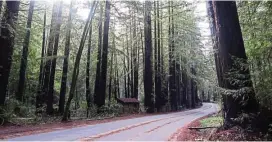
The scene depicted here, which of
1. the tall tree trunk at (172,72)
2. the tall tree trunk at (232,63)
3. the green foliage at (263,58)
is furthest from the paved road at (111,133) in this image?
the tall tree trunk at (172,72)

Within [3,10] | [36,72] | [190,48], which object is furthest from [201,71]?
[3,10]

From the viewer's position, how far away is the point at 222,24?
26.3 feet

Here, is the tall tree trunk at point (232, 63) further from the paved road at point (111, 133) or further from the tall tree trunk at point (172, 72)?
the tall tree trunk at point (172, 72)

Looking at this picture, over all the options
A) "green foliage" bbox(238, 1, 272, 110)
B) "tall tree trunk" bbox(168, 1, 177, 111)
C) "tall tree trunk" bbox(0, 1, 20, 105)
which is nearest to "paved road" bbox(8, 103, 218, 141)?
"green foliage" bbox(238, 1, 272, 110)

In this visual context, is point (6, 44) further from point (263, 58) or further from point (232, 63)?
point (263, 58)

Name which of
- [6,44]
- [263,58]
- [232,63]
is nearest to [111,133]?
[232,63]

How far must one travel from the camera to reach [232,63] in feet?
25.3

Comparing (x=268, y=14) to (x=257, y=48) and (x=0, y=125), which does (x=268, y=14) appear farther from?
(x=0, y=125)

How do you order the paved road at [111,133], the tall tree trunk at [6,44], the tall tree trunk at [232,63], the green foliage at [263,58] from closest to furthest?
the green foliage at [263,58] → the tall tree trunk at [232,63] → the paved road at [111,133] → the tall tree trunk at [6,44]

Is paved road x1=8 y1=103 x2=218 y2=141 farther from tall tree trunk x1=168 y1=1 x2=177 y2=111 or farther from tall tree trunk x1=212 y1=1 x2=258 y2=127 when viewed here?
tall tree trunk x1=168 y1=1 x2=177 y2=111

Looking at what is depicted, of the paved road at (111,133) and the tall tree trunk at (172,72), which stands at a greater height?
the tall tree trunk at (172,72)

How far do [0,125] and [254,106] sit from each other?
1084 cm

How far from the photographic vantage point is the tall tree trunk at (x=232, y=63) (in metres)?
7.19

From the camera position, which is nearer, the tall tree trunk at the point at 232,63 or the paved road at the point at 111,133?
the tall tree trunk at the point at 232,63
